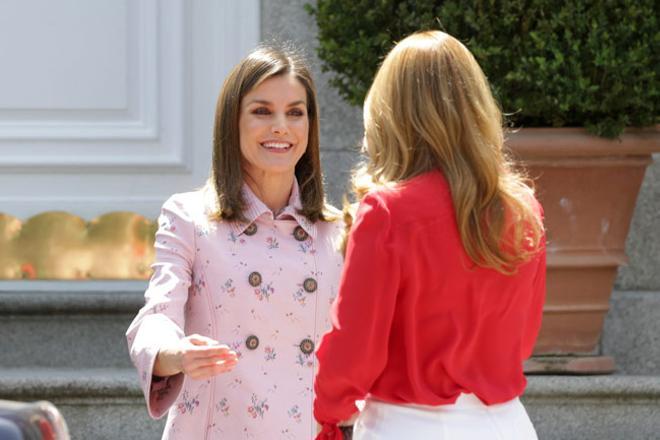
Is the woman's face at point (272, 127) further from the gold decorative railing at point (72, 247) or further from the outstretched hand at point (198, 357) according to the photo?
the gold decorative railing at point (72, 247)

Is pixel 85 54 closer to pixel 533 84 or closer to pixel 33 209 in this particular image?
pixel 33 209

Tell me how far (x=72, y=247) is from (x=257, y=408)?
8.63 ft

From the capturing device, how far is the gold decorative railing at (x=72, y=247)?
536cm

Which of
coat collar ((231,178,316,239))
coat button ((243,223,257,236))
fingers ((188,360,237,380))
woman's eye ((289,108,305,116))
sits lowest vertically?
fingers ((188,360,237,380))

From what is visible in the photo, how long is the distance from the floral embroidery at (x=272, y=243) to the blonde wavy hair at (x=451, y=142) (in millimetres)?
356

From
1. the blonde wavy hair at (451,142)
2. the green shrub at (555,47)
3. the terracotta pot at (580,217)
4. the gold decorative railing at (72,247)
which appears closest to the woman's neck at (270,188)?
the blonde wavy hair at (451,142)

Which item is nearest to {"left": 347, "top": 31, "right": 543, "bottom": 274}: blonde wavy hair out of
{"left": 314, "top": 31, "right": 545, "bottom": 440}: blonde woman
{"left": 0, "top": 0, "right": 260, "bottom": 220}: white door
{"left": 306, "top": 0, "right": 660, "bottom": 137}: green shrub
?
{"left": 314, "top": 31, "right": 545, "bottom": 440}: blonde woman

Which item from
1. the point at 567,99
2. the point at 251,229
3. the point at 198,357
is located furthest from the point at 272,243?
the point at 567,99

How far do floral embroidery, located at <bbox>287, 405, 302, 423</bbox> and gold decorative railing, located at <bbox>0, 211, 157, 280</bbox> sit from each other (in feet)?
8.30

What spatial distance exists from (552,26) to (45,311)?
209 centimetres

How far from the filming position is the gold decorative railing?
17.6ft

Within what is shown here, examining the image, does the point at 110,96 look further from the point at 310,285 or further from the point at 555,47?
the point at 310,285

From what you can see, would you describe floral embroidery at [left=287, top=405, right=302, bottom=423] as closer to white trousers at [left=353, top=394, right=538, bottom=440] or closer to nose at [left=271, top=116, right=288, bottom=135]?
white trousers at [left=353, top=394, right=538, bottom=440]

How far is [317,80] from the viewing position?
5.39 m
